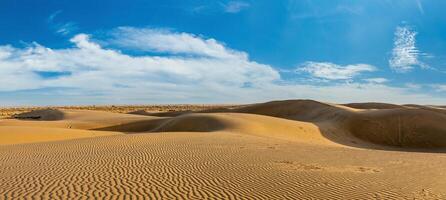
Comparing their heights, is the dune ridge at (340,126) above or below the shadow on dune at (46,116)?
below

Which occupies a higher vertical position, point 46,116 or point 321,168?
point 46,116

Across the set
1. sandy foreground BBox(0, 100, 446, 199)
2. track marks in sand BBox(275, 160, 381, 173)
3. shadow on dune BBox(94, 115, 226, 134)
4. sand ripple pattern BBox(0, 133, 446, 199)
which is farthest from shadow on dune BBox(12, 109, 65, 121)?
track marks in sand BBox(275, 160, 381, 173)

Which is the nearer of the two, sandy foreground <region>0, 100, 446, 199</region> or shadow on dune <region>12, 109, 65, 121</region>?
sandy foreground <region>0, 100, 446, 199</region>

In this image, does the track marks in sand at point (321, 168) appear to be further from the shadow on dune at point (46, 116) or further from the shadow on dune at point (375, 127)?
the shadow on dune at point (46, 116)

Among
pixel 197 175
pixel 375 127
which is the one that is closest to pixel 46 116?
pixel 375 127

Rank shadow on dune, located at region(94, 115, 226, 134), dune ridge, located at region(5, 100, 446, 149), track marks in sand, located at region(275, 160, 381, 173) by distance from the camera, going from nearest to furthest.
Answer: track marks in sand, located at region(275, 160, 381, 173) < dune ridge, located at region(5, 100, 446, 149) < shadow on dune, located at region(94, 115, 226, 134)

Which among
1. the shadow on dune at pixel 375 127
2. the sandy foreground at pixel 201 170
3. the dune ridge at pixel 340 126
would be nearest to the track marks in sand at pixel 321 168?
the sandy foreground at pixel 201 170

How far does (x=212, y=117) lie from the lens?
3569 cm

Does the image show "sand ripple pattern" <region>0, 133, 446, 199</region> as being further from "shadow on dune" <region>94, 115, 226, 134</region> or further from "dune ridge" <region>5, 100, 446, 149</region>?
"shadow on dune" <region>94, 115, 226, 134</region>

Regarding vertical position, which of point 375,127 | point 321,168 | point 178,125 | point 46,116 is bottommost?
point 321,168

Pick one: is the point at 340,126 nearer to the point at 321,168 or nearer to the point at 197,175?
the point at 321,168

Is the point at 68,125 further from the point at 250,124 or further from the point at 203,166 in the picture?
the point at 203,166

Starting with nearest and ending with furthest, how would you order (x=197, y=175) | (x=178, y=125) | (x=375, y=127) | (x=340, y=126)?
(x=197, y=175)
(x=178, y=125)
(x=375, y=127)
(x=340, y=126)

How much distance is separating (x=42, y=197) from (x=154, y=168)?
4.54 m
